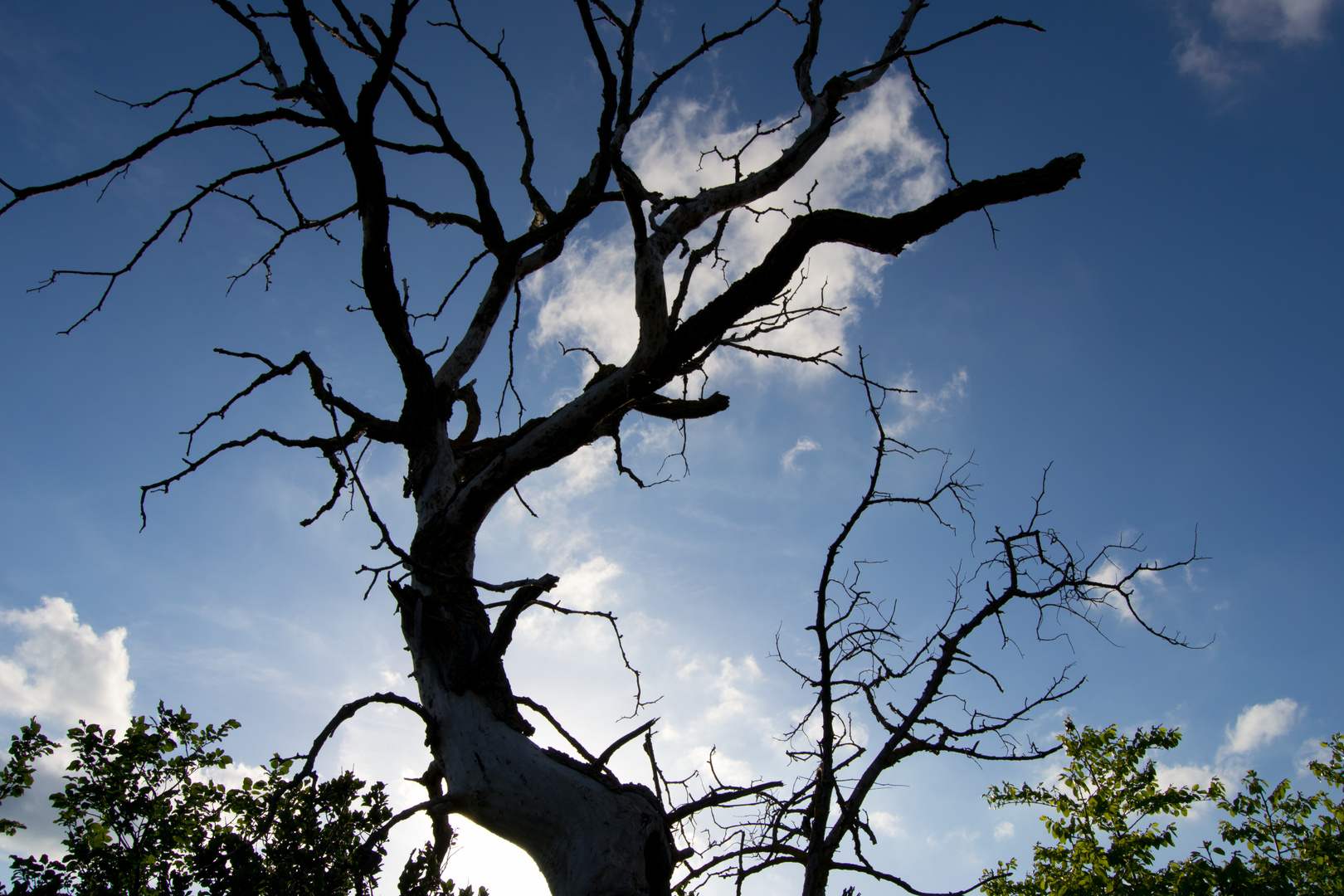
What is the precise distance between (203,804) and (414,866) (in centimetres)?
202

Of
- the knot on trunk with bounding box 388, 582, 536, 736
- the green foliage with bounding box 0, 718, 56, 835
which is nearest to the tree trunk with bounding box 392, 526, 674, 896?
the knot on trunk with bounding box 388, 582, 536, 736

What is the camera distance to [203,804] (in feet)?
11.8

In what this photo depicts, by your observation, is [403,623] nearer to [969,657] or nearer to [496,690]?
[496,690]

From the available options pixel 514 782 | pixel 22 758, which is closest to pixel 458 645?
pixel 514 782

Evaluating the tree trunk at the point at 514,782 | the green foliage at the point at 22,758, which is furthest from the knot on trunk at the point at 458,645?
the green foliage at the point at 22,758

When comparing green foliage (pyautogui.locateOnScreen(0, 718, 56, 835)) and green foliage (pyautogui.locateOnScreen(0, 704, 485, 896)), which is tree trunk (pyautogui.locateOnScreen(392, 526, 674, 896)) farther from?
green foliage (pyautogui.locateOnScreen(0, 718, 56, 835))

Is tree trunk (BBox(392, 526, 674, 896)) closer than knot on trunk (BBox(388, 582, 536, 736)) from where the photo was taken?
Yes

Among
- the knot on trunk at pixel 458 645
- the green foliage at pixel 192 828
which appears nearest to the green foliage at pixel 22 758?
the green foliage at pixel 192 828

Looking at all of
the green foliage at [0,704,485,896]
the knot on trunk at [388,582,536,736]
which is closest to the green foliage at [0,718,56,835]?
the green foliage at [0,704,485,896]

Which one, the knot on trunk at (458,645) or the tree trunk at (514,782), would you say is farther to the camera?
the knot on trunk at (458,645)

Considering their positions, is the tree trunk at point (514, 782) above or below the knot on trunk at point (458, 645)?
below

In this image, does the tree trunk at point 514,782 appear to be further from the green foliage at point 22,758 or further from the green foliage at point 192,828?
the green foliage at point 22,758

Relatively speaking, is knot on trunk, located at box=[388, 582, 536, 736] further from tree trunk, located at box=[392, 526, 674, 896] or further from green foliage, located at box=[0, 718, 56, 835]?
green foliage, located at box=[0, 718, 56, 835]

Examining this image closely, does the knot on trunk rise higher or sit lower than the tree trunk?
higher
